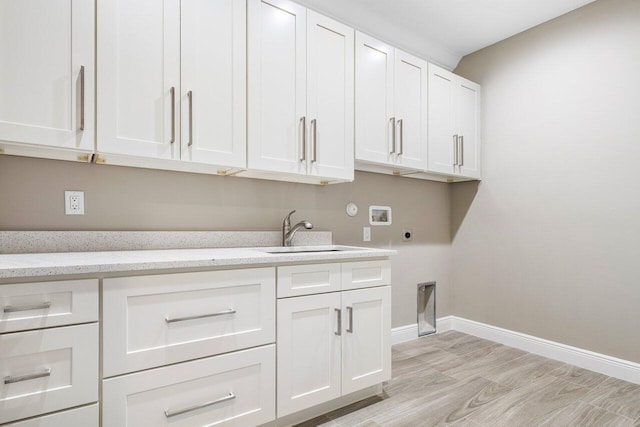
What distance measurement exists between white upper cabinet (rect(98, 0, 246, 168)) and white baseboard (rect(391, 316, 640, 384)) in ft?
7.35

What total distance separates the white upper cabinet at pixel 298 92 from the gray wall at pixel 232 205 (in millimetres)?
358

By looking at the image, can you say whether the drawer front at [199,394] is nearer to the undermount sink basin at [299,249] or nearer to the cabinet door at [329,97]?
the undermount sink basin at [299,249]

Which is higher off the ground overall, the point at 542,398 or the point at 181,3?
the point at 181,3

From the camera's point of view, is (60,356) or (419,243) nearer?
(60,356)

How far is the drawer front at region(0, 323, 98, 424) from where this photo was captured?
1165 millimetres

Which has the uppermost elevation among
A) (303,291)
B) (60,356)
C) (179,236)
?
(179,236)

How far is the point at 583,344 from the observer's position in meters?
2.62

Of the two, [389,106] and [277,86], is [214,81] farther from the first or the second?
[389,106]

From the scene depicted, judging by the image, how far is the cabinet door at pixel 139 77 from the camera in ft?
5.18

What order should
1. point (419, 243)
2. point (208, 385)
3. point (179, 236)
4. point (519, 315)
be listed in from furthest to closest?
point (419, 243)
point (519, 315)
point (179, 236)
point (208, 385)

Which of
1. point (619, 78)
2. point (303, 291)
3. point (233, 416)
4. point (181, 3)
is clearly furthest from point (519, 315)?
point (181, 3)

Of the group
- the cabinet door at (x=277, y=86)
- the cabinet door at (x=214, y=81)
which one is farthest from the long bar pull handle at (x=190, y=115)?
the cabinet door at (x=277, y=86)

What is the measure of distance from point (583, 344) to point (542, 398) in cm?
78

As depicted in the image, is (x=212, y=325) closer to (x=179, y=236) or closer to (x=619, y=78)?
(x=179, y=236)
